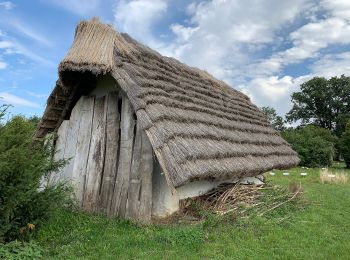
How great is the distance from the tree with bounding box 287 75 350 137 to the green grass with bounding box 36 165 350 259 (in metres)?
47.3

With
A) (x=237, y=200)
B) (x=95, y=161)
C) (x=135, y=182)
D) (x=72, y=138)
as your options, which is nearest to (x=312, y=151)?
(x=237, y=200)

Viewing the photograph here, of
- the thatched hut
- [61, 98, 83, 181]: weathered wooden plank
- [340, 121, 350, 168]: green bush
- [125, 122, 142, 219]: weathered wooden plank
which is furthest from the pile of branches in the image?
[340, 121, 350, 168]: green bush

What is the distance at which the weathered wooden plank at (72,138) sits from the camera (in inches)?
354

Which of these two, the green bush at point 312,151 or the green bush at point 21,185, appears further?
the green bush at point 312,151

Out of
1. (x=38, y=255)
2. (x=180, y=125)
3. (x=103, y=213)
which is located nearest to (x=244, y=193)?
(x=180, y=125)

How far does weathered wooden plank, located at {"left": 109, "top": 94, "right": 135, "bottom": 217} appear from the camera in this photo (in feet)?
25.2

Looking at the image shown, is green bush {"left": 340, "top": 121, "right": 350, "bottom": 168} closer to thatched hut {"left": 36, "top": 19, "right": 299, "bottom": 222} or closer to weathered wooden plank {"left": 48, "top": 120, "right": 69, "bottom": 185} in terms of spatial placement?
thatched hut {"left": 36, "top": 19, "right": 299, "bottom": 222}

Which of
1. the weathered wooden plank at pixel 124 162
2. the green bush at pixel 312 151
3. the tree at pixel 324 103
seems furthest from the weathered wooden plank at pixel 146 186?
the tree at pixel 324 103

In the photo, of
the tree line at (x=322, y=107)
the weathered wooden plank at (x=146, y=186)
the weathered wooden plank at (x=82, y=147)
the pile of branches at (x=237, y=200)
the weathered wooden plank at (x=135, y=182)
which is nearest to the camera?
the weathered wooden plank at (x=146, y=186)

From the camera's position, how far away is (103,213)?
26.0 feet

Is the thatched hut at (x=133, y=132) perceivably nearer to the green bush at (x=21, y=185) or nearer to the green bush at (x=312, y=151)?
the green bush at (x=21, y=185)

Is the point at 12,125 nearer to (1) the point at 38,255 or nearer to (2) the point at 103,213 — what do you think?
(1) the point at 38,255

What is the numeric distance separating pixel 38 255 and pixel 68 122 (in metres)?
4.61

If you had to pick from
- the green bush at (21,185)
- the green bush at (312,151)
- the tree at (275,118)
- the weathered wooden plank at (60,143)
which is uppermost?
the tree at (275,118)
